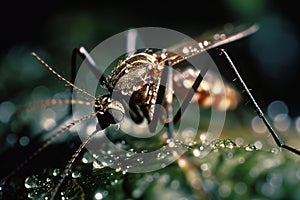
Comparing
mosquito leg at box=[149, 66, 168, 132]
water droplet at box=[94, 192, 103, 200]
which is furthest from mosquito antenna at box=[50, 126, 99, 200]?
mosquito leg at box=[149, 66, 168, 132]

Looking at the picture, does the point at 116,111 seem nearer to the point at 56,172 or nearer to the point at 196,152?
the point at 56,172

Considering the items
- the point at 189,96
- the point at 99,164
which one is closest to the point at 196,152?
the point at 99,164

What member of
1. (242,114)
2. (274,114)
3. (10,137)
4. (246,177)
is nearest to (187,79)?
(242,114)

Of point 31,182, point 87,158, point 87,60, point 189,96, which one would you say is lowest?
point 189,96

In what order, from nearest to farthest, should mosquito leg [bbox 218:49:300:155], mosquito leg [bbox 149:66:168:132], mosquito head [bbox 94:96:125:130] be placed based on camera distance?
mosquito leg [bbox 218:49:300:155] < mosquito head [bbox 94:96:125:130] < mosquito leg [bbox 149:66:168:132]

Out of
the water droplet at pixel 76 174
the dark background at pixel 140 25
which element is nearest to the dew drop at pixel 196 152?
the water droplet at pixel 76 174

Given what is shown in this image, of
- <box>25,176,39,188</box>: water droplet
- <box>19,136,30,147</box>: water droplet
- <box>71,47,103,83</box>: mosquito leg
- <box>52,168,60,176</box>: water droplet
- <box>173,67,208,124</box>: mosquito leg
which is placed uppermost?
<box>71,47,103,83</box>: mosquito leg

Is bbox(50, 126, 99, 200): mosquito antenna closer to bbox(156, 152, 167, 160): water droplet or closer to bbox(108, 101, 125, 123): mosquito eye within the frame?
bbox(108, 101, 125, 123): mosquito eye
